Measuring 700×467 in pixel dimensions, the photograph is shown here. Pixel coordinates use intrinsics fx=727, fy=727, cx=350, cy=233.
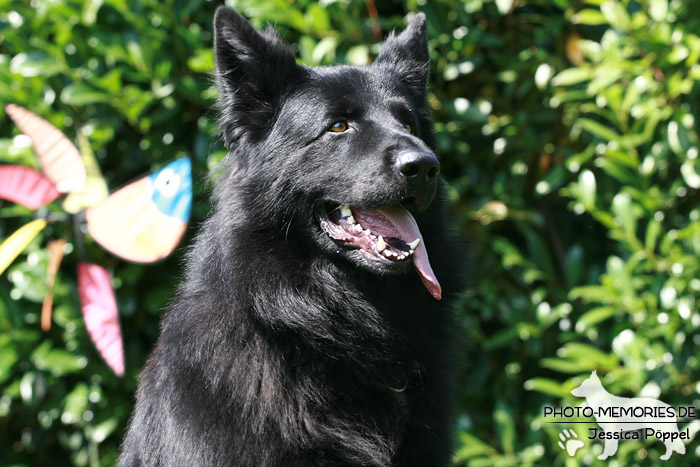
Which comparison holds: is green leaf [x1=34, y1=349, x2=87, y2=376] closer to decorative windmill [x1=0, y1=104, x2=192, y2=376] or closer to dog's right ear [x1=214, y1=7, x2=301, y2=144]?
decorative windmill [x1=0, y1=104, x2=192, y2=376]

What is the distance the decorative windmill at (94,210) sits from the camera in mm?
3656

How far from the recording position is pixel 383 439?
273 centimetres

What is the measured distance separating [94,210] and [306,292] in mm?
1782

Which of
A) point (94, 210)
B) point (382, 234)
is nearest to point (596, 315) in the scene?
point (382, 234)

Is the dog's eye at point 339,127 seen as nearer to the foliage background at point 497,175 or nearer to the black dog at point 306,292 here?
the black dog at point 306,292

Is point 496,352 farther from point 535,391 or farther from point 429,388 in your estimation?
point 429,388

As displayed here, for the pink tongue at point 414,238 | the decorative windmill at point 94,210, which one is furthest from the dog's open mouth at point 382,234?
the decorative windmill at point 94,210

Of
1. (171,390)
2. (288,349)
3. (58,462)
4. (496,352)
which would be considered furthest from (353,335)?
(58,462)

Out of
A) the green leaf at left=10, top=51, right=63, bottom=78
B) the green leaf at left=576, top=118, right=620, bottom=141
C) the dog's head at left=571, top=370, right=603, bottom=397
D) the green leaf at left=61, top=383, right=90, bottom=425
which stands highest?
the green leaf at left=10, top=51, right=63, bottom=78

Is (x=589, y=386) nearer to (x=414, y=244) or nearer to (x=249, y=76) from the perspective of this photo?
(x=414, y=244)

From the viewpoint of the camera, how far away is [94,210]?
162 inches

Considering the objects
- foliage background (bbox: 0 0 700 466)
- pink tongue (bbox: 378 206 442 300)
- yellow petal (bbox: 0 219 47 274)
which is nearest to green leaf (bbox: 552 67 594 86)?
foliage background (bbox: 0 0 700 466)

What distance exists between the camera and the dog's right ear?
117 inches

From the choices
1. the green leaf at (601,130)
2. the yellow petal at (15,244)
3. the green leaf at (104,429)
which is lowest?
the green leaf at (104,429)
